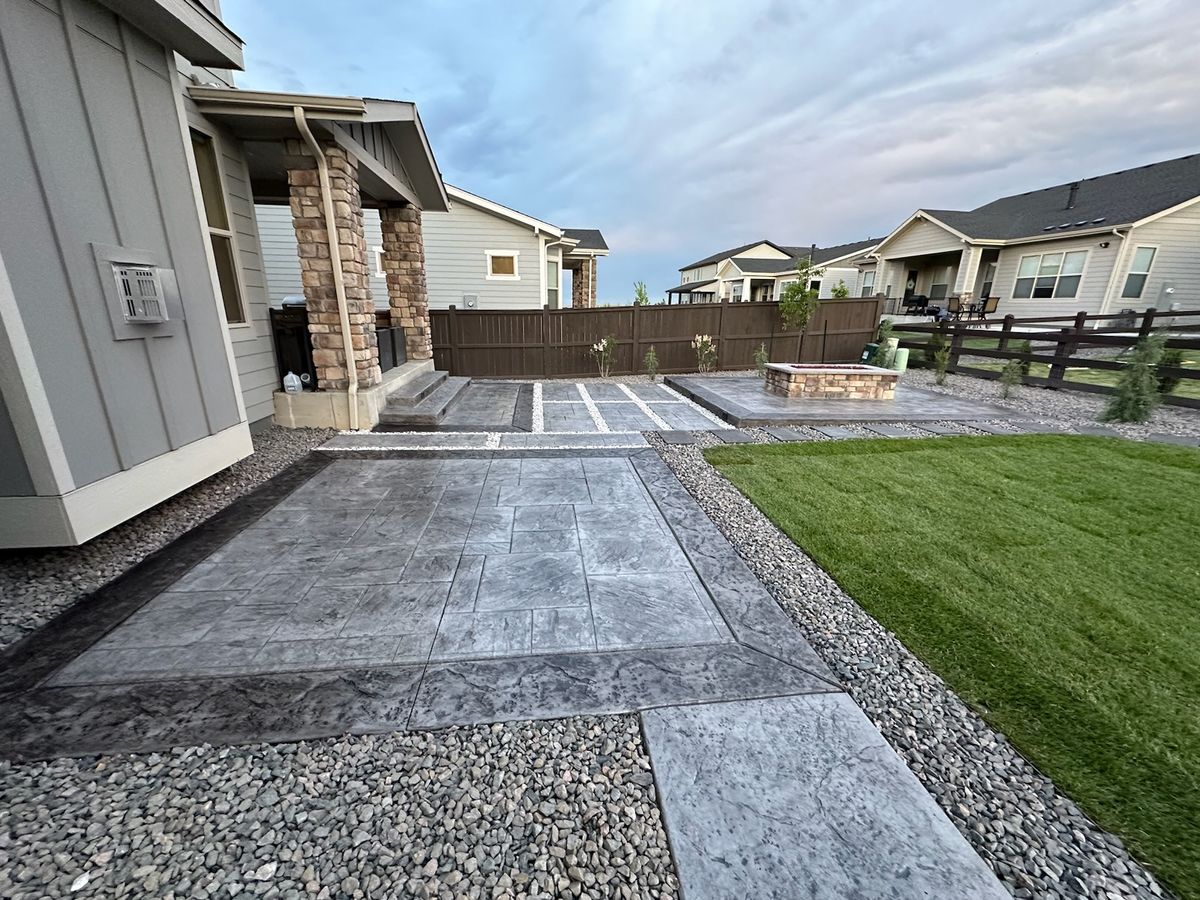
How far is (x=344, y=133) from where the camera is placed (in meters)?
5.16

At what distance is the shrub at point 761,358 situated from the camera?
10164 millimetres

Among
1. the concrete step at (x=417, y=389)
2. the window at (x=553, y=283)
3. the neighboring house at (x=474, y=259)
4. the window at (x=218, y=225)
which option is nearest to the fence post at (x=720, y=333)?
the neighboring house at (x=474, y=259)

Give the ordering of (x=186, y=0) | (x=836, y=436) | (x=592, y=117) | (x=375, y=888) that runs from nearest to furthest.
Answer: (x=375, y=888) < (x=186, y=0) < (x=836, y=436) < (x=592, y=117)

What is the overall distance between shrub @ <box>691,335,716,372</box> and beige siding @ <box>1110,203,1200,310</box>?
12.4 meters

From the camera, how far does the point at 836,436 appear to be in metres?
5.87

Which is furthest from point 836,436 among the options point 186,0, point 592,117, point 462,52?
point 592,117

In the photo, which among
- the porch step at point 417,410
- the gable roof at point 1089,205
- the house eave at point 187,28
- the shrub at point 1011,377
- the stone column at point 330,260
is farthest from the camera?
the gable roof at point 1089,205

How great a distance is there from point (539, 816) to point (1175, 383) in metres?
10.9

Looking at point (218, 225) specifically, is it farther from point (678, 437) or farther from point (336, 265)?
point (678, 437)

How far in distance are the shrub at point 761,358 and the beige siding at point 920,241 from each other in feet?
36.1

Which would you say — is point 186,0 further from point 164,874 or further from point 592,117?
point 592,117

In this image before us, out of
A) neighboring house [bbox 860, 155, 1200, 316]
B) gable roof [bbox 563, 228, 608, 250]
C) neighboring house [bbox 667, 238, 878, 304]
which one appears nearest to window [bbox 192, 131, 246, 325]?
gable roof [bbox 563, 228, 608, 250]

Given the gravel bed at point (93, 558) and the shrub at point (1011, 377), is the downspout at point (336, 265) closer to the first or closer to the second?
the gravel bed at point (93, 558)

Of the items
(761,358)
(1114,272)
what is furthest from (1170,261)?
(761,358)
